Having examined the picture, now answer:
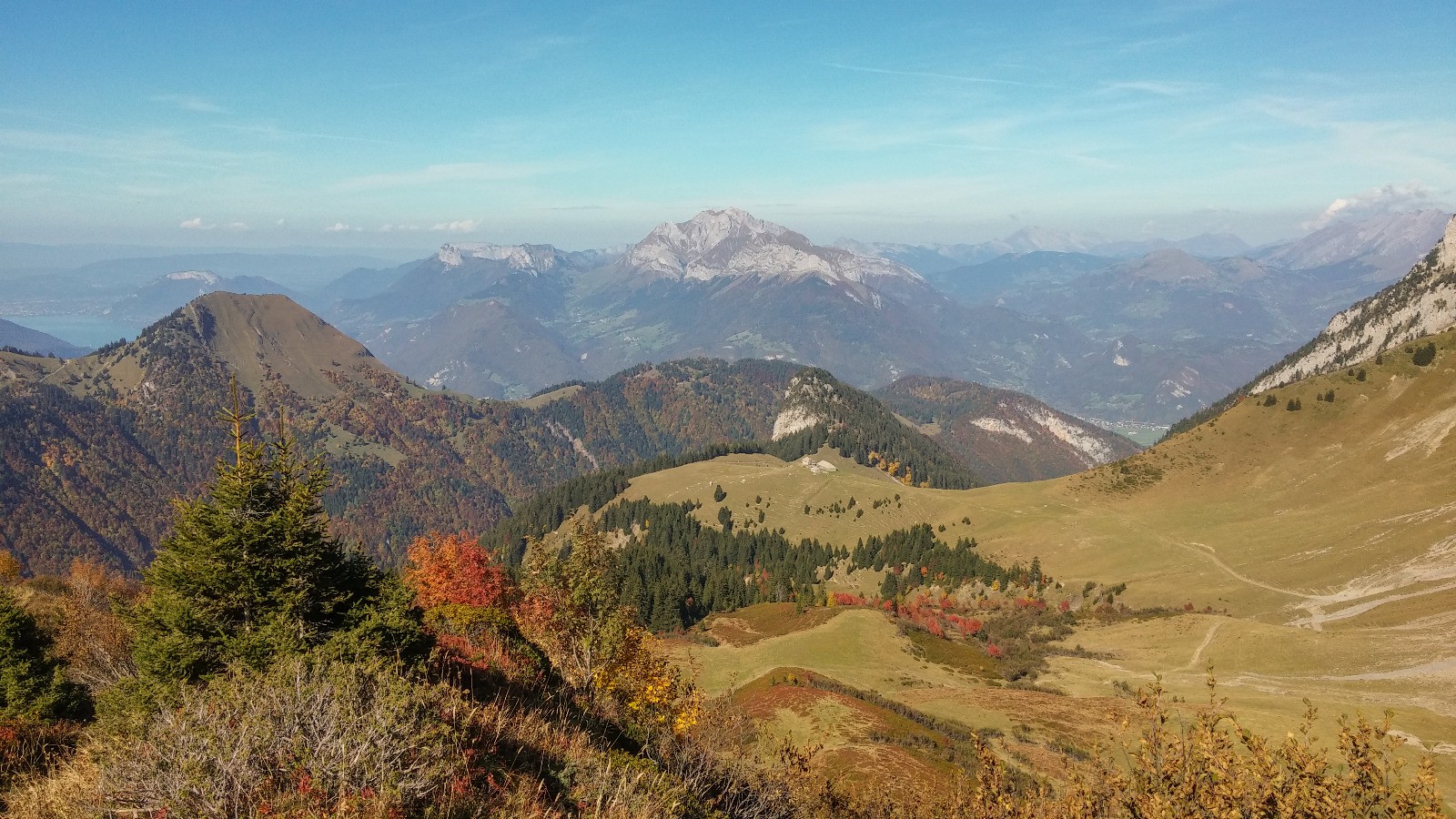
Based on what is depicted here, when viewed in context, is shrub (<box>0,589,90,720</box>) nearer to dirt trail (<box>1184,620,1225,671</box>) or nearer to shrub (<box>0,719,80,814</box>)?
shrub (<box>0,719,80,814</box>)

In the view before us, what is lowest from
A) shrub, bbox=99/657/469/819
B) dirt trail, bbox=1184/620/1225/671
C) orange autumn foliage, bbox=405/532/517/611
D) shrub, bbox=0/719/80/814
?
dirt trail, bbox=1184/620/1225/671

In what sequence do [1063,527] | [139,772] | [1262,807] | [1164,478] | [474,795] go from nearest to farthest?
1. [139,772]
2. [474,795]
3. [1262,807]
4. [1063,527]
5. [1164,478]

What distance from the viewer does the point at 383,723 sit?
10.4 m

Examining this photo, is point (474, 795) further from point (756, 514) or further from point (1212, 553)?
point (756, 514)

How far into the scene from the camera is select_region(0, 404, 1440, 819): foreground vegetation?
10.3 m

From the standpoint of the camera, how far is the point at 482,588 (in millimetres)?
65312

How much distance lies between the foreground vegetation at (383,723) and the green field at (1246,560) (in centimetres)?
852

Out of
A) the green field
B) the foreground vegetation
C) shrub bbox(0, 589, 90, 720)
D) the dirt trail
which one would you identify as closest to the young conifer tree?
the foreground vegetation

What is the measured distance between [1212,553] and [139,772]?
153768 millimetres

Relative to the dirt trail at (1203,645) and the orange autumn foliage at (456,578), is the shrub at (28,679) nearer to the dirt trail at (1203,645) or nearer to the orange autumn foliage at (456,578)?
the orange autumn foliage at (456,578)

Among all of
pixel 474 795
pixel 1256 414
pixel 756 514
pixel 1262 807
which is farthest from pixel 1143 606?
pixel 474 795

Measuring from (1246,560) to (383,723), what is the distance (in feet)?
486

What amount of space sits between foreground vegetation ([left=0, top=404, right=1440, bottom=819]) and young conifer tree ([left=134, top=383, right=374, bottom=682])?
9 cm

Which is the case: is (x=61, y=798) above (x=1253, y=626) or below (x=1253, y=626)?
above
